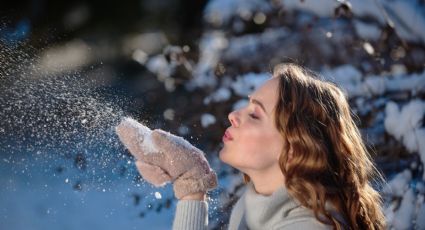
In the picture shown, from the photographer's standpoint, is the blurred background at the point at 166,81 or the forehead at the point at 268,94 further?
the blurred background at the point at 166,81

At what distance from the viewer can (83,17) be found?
2.81 metres

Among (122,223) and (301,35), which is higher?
(301,35)

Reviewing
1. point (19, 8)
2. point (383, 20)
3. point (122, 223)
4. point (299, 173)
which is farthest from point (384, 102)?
point (19, 8)

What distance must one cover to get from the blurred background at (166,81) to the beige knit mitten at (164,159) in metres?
0.91

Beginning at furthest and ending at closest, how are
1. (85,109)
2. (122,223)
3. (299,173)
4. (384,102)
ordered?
(384,102)
(122,223)
(85,109)
(299,173)

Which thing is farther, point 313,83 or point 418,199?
point 418,199

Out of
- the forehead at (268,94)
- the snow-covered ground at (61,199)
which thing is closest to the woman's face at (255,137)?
the forehead at (268,94)

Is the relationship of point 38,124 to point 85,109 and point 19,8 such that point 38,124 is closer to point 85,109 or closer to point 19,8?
point 19,8

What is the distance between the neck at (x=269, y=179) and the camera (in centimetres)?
141

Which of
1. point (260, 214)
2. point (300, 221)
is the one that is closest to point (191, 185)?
point (260, 214)

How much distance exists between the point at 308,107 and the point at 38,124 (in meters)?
1.76

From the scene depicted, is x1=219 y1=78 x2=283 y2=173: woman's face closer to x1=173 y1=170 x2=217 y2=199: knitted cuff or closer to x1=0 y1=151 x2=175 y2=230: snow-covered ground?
x1=173 y1=170 x2=217 y2=199: knitted cuff

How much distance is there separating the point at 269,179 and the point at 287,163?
0.07m

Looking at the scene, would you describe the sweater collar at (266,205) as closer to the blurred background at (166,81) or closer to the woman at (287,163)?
the woman at (287,163)
